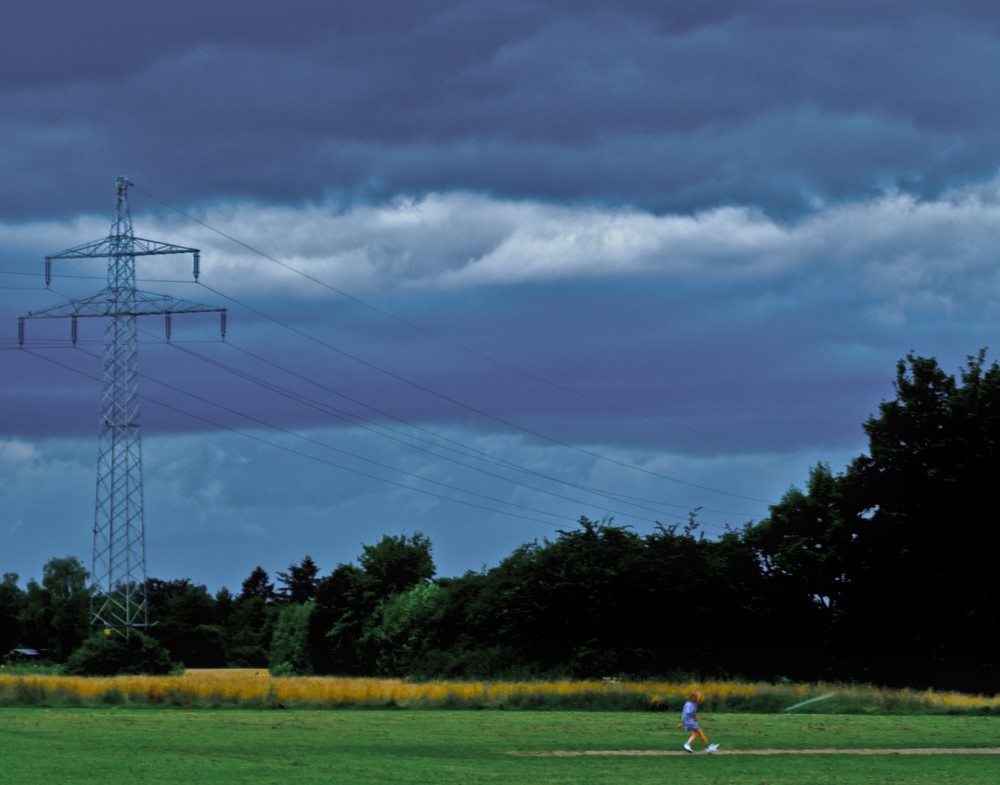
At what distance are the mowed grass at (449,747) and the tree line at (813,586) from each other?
87.2 ft

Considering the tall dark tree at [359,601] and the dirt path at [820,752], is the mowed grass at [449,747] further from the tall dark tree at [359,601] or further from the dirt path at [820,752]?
the tall dark tree at [359,601]

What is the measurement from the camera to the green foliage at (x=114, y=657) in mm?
83062

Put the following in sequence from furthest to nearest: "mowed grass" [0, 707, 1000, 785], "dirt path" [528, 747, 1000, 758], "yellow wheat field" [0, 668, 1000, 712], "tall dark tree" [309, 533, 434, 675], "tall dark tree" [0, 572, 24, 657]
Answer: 1. "tall dark tree" [0, 572, 24, 657]
2. "tall dark tree" [309, 533, 434, 675]
3. "yellow wheat field" [0, 668, 1000, 712]
4. "dirt path" [528, 747, 1000, 758]
5. "mowed grass" [0, 707, 1000, 785]

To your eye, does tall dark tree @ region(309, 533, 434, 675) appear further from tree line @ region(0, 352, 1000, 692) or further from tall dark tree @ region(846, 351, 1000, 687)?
tall dark tree @ region(846, 351, 1000, 687)

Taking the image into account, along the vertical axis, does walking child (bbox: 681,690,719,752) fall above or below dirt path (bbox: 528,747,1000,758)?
above

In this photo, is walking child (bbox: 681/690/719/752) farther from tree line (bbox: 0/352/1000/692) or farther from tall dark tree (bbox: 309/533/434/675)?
tall dark tree (bbox: 309/533/434/675)

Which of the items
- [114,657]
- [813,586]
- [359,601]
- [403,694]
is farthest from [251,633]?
[403,694]

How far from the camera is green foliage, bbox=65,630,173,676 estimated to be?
83.1 m

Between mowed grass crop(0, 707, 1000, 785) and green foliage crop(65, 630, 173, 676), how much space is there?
32.3 m

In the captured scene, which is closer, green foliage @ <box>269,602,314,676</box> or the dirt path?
the dirt path

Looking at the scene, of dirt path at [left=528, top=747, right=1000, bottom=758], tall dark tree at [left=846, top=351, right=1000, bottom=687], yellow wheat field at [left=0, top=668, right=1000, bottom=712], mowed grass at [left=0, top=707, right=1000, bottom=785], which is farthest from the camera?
tall dark tree at [left=846, top=351, right=1000, bottom=687]

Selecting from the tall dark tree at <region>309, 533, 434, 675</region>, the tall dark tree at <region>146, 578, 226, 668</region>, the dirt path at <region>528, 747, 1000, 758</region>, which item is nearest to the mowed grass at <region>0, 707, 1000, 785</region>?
the dirt path at <region>528, 747, 1000, 758</region>

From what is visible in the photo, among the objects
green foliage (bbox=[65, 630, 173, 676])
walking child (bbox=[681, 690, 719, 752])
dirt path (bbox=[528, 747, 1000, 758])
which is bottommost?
dirt path (bbox=[528, 747, 1000, 758])

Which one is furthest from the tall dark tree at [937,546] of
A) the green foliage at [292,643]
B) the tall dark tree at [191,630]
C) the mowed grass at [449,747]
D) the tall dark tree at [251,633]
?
the tall dark tree at [251,633]
